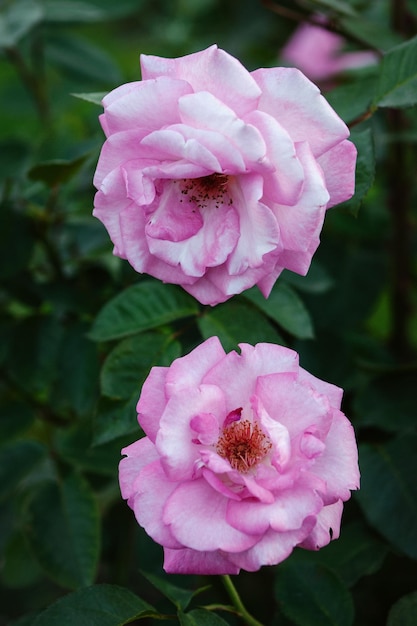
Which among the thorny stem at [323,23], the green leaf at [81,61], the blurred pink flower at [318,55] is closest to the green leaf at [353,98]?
the thorny stem at [323,23]

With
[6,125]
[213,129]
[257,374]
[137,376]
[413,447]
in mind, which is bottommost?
[6,125]

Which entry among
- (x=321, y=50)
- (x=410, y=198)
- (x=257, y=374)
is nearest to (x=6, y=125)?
(x=321, y=50)

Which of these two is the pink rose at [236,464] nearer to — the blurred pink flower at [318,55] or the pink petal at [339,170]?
the pink petal at [339,170]

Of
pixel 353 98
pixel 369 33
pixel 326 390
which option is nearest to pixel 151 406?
pixel 326 390

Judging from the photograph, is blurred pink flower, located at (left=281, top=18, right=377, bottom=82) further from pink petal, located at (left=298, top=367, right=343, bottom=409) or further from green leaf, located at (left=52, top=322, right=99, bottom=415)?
pink petal, located at (left=298, top=367, right=343, bottom=409)

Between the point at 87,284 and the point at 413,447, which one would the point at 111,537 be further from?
the point at 413,447

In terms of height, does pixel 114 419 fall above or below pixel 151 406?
below

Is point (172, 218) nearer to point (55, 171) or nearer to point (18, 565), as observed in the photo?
point (55, 171)
